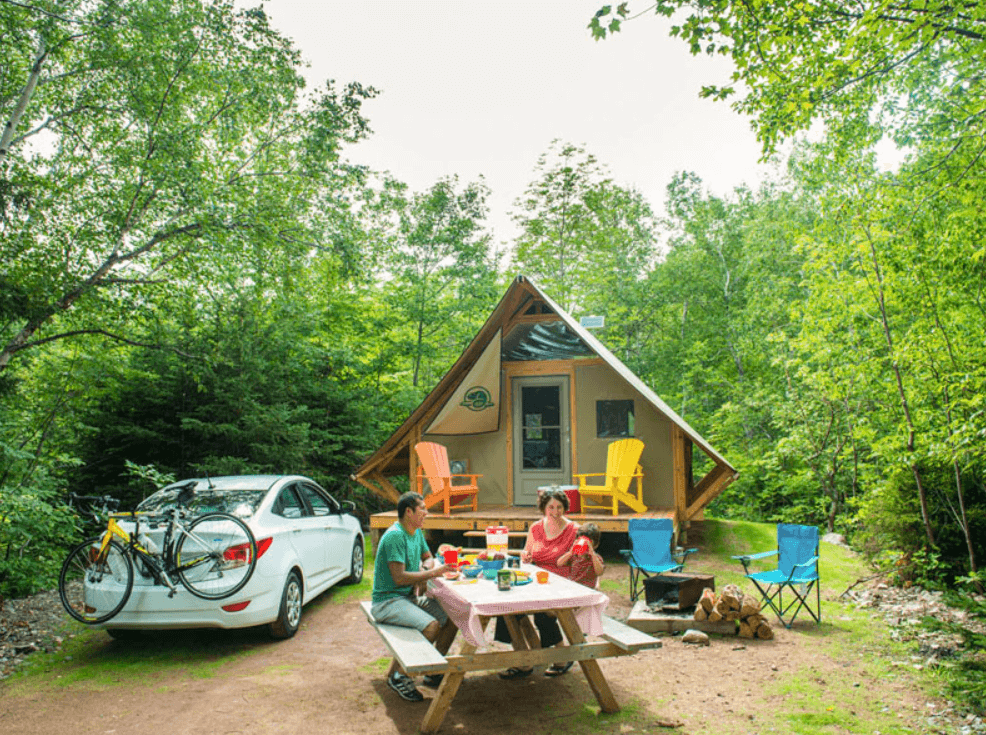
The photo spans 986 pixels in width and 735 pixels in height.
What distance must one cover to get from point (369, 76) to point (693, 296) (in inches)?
453

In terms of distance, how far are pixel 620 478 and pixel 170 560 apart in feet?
17.0

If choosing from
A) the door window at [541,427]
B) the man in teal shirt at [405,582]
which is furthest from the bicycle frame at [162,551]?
the door window at [541,427]

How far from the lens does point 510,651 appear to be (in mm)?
3336

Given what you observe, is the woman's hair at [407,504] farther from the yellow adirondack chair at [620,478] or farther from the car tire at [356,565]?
the yellow adirondack chair at [620,478]

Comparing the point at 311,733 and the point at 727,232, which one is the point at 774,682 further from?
the point at 727,232

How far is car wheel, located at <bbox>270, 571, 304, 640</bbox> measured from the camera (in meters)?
4.89

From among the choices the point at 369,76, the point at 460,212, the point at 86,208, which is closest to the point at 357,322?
the point at 460,212

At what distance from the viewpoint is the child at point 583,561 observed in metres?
4.18

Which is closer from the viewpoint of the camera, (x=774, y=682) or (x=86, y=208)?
(x=774, y=682)

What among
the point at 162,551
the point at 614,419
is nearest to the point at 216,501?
the point at 162,551

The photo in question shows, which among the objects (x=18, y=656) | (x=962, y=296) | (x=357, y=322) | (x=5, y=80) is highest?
(x=5, y=80)

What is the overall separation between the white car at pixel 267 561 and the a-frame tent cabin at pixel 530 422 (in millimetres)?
2322

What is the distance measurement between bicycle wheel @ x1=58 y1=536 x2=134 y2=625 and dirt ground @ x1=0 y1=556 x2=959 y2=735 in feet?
1.28

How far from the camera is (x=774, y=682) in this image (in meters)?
3.96
